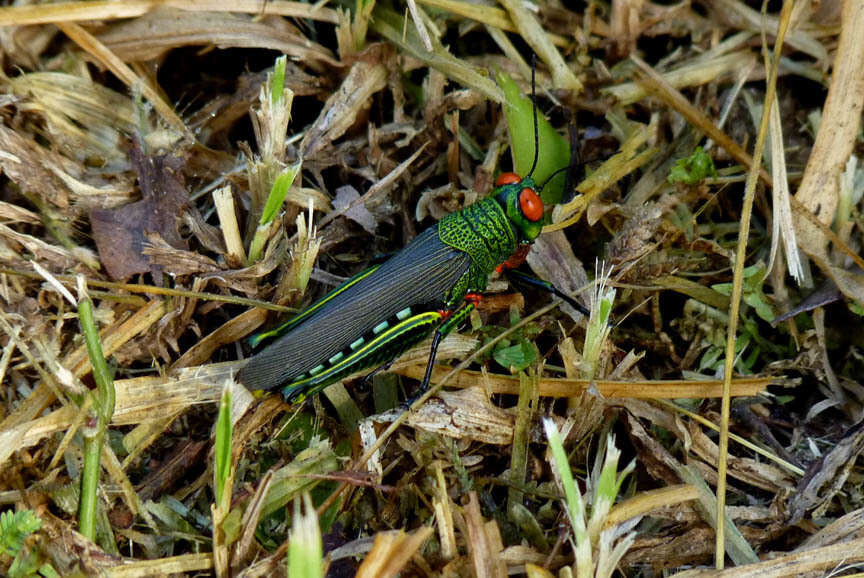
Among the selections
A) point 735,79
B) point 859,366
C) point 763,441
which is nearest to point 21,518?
point 763,441

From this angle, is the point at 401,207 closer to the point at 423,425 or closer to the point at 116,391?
the point at 423,425

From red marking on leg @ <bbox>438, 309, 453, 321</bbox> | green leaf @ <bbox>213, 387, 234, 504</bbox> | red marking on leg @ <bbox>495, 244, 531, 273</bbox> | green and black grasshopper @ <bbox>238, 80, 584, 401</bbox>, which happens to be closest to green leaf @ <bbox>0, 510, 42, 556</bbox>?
green leaf @ <bbox>213, 387, 234, 504</bbox>

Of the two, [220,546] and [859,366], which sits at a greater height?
[220,546]

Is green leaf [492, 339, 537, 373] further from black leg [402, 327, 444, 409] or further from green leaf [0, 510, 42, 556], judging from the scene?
green leaf [0, 510, 42, 556]

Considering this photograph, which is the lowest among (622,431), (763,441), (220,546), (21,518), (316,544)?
(763,441)

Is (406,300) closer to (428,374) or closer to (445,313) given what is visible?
(445,313)

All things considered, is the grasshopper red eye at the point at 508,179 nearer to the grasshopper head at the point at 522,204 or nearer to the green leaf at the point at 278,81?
the grasshopper head at the point at 522,204
